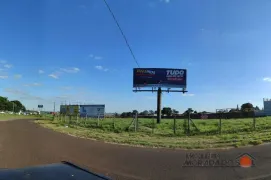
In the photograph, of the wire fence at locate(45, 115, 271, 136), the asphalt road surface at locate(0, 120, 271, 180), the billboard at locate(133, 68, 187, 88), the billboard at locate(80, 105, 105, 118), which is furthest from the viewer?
the billboard at locate(80, 105, 105, 118)

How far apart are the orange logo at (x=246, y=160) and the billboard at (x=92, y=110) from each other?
34564mm

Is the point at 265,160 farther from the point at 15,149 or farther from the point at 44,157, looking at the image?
the point at 15,149

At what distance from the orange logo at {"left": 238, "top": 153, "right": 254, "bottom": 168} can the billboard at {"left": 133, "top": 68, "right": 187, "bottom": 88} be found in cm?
3255

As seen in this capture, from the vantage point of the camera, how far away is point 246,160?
1129 cm

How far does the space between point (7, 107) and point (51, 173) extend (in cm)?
17977

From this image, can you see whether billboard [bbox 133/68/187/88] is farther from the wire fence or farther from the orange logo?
the orange logo

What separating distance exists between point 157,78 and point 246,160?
33.8 m

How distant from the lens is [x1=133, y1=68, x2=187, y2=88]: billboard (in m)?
44.8

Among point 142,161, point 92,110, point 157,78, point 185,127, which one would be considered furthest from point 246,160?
point 92,110

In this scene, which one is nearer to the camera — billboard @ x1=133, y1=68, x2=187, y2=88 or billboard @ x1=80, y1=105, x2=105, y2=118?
billboard @ x1=133, y1=68, x2=187, y2=88

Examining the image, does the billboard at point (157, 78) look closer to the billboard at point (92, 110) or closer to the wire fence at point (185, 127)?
the billboard at point (92, 110)

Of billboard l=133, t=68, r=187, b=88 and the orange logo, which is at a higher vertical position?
billboard l=133, t=68, r=187, b=88

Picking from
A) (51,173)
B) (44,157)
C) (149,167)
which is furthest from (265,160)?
(51,173)

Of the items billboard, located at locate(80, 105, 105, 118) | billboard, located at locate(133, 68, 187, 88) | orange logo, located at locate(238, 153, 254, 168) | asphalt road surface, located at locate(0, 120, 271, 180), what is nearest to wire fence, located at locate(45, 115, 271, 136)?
asphalt road surface, located at locate(0, 120, 271, 180)
